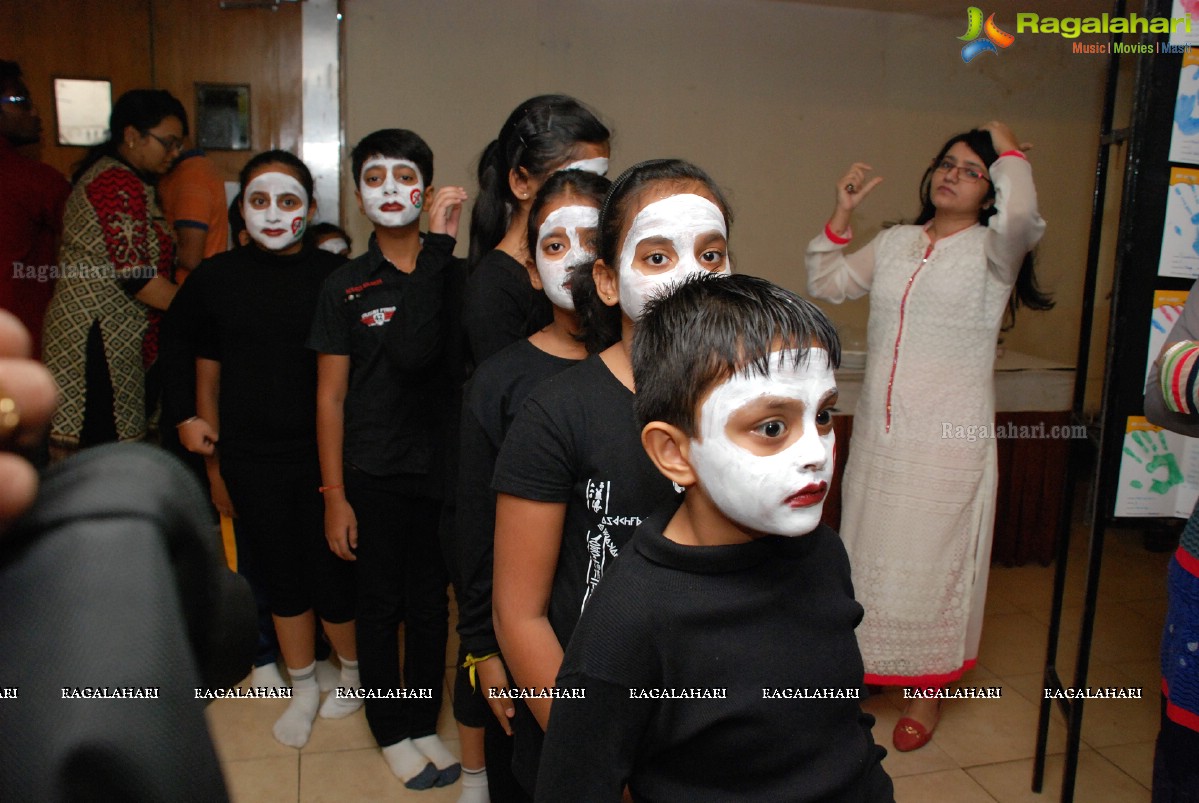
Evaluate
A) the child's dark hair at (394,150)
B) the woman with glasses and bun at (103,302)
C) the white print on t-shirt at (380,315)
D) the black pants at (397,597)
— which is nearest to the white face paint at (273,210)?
the child's dark hair at (394,150)

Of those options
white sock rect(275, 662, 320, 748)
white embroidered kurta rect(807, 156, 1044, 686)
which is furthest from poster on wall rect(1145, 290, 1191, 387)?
white sock rect(275, 662, 320, 748)

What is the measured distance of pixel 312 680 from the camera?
2.58 m

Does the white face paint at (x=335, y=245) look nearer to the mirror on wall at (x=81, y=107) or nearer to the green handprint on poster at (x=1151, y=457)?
the mirror on wall at (x=81, y=107)

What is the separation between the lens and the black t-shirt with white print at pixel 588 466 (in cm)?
116

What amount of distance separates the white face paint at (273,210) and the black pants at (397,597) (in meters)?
0.66

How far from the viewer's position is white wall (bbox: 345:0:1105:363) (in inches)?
157

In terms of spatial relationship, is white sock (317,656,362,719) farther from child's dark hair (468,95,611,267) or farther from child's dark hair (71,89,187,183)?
child's dark hair (71,89,187,183)

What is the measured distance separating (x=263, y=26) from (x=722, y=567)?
12.0 feet

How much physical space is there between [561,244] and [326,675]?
6.33 feet

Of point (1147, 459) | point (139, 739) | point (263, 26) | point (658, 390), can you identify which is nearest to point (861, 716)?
point (658, 390)

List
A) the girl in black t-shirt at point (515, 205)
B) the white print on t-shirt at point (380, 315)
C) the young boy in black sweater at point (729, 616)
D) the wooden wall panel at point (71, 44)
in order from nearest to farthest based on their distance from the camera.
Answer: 1. the young boy in black sweater at point (729, 616)
2. the girl in black t-shirt at point (515, 205)
3. the white print on t-shirt at point (380, 315)
4. the wooden wall panel at point (71, 44)

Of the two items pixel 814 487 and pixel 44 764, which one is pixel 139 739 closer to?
pixel 44 764

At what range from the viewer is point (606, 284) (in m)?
1.33

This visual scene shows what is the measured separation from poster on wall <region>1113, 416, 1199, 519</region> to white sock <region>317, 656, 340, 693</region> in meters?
2.25
